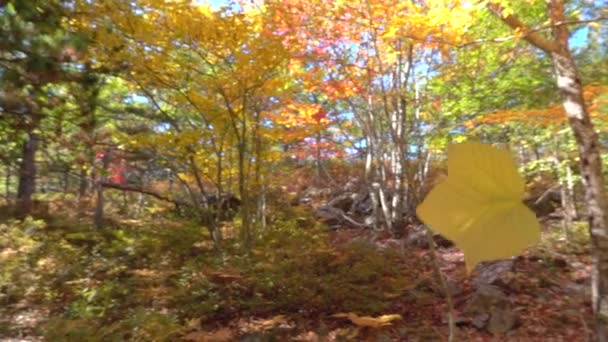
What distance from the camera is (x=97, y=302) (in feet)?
16.8

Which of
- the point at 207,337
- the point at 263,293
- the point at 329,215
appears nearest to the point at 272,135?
the point at 263,293

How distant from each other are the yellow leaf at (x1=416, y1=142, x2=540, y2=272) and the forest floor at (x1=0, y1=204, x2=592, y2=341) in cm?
396

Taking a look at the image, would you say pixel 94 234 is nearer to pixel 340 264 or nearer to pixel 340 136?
pixel 340 264

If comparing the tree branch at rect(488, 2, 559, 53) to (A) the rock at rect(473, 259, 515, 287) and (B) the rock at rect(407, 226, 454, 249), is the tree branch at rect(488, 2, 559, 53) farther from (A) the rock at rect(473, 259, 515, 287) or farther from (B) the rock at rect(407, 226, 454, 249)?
(B) the rock at rect(407, 226, 454, 249)

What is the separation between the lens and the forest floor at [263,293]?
4473 mm

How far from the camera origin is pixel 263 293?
16.8 ft

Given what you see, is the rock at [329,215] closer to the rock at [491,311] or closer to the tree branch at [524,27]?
the rock at [491,311]

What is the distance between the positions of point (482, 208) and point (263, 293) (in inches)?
Answer: 196

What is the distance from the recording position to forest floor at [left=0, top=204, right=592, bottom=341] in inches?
176

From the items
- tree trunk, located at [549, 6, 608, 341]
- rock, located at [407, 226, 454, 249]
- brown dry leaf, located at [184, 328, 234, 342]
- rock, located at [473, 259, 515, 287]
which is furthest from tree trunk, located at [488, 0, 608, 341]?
rock, located at [407, 226, 454, 249]

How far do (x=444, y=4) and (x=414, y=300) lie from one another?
3576 millimetres

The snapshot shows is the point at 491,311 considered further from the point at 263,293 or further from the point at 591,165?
the point at 263,293

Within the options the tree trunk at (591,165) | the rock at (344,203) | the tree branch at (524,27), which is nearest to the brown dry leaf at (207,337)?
the tree trunk at (591,165)

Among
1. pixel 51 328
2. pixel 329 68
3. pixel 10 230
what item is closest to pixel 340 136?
pixel 329 68
